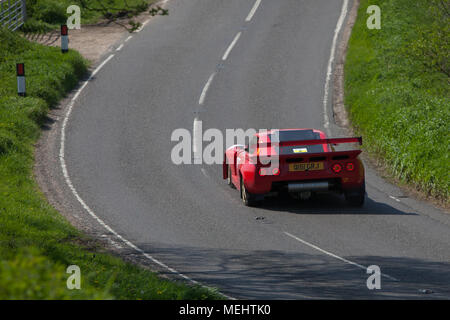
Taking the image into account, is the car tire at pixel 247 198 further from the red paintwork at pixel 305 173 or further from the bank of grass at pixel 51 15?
the bank of grass at pixel 51 15

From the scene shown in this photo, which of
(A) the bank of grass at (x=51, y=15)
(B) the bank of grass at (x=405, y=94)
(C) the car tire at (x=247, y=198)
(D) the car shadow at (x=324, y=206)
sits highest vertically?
(A) the bank of grass at (x=51, y=15)

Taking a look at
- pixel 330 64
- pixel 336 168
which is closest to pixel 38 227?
pixel 336 168

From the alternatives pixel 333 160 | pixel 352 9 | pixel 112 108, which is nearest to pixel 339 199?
pixel 333 160

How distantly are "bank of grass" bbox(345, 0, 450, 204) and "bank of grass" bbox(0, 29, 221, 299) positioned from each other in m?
8.00

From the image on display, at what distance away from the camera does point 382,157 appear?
61.9 feet

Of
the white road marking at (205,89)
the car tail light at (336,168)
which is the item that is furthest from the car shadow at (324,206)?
the white road marking at (205,89)

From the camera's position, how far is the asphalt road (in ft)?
36.2

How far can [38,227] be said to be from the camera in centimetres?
1274

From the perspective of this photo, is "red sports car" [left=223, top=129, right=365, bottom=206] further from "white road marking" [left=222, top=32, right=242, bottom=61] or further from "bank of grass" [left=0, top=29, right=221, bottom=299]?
"white road marking" [left=222, top=32, right=242, bottom=61]

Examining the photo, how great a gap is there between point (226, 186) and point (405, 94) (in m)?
7.65

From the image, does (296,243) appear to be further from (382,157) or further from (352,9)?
(352,9)

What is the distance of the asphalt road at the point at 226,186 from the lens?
11047 mm

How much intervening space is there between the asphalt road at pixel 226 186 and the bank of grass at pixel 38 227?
39.0 inches

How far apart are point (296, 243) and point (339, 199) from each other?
3138 mm
